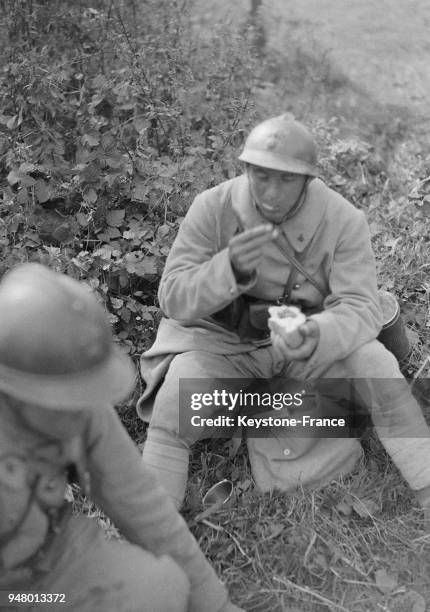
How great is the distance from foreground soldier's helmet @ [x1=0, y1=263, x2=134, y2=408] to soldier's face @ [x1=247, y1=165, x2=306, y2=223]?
4.01ft

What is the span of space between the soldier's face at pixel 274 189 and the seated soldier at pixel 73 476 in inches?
43.4

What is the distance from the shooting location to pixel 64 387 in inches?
80.4

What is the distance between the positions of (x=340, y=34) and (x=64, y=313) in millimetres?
4912

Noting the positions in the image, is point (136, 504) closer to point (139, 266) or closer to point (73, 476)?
point (73, 476)

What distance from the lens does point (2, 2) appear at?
5.34m

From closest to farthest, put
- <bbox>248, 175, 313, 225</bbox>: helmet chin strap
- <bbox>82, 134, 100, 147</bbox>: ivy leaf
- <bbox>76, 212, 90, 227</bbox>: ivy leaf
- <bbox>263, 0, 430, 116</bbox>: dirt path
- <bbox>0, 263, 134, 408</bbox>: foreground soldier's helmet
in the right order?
<bbox>0, 263, 134, 408</bbox>: foreground soldier's helmet < <bbox>248, 175, 313, 225</bbox>: helmet chin strap < <bbox>76, 212, 90, 227</bbox>: ivy leaf < <bbox>82, 134, 100, 147</bbox>: ivy leaf < <bbox>263, 0, 430, 116</bbox>: dirt path

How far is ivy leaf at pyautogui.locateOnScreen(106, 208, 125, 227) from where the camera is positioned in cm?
450

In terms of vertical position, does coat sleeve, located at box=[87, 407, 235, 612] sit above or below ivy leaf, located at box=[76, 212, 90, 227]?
above

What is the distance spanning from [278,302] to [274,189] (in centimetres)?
54

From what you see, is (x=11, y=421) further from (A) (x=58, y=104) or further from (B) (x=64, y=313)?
(A) (x=58, y=104)

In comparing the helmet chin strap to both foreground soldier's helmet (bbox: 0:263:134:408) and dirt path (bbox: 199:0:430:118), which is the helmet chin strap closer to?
foreground soldier's helmet (bbox: 0:263:134:408)

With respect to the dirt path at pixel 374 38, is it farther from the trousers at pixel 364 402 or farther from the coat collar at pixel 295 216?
the trousers at pixel 364 402

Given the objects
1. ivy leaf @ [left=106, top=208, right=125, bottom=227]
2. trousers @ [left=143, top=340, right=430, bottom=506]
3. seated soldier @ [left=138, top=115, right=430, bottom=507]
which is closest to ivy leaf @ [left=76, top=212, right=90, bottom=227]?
ivy leaf @ [left=106, top=208, right=125, bottom=227]

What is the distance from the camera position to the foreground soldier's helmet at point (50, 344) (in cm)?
201
